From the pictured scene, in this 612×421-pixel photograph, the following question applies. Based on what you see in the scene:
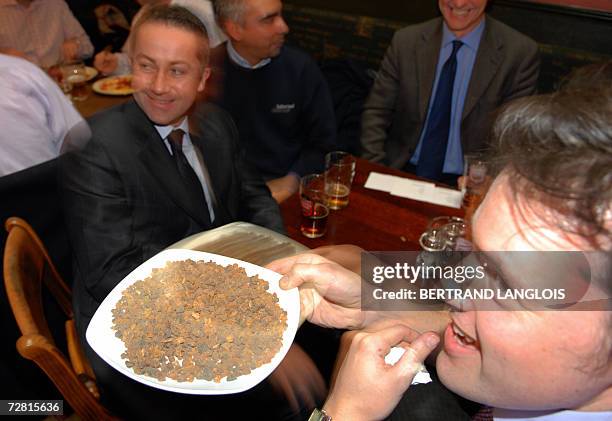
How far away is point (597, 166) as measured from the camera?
0.59 metres

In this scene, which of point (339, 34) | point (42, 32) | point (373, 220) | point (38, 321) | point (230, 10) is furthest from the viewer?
point (339, 34)

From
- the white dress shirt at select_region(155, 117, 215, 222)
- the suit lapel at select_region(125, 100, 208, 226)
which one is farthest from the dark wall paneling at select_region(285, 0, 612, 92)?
the suit lapel at select_region(125, 100, 208, 226)

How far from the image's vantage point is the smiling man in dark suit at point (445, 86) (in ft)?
8.25

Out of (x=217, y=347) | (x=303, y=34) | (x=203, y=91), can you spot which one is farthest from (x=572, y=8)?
(x=217, y=347)

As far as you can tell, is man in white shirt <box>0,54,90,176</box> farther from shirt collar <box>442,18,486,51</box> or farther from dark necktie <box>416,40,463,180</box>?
shirt collar <box>442,18,486,51</box>

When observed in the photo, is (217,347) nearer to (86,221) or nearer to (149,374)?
(149,374)

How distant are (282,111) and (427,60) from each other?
83cm

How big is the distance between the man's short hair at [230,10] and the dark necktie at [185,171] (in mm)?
983

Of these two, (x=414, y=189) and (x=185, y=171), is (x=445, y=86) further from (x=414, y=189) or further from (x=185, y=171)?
(x=185, y=171)

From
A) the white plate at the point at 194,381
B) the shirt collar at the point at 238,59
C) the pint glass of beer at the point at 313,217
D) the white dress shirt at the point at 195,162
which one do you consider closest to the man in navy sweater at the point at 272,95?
the shirt collar at the point at 238,59

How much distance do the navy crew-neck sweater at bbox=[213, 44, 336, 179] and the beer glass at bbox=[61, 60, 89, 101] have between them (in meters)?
0.81

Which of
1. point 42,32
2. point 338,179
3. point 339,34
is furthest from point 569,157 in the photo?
point 42,32

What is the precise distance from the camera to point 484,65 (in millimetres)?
2514

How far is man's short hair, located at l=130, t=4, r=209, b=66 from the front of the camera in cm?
143
